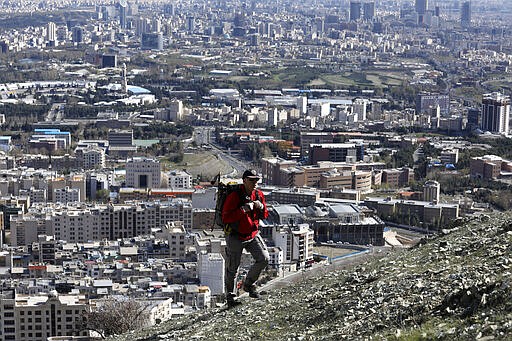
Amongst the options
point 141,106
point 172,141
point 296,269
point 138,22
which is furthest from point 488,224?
point 138,22

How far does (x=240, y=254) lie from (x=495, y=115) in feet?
62.3

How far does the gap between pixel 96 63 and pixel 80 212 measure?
22915mm

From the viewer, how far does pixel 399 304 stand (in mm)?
2559

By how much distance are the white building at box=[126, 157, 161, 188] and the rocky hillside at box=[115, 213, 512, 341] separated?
10952mm

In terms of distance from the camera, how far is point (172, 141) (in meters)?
18.8

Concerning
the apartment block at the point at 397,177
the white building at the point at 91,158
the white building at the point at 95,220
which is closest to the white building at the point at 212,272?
the white building at the point at 95,220

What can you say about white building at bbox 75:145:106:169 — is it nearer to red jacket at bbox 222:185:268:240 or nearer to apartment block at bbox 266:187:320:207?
apartment block at bbox 266:187:320:207

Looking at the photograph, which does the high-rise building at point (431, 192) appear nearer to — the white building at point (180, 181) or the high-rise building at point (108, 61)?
the white building at point (180, 181)

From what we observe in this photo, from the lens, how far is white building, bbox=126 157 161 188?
14.3 meters

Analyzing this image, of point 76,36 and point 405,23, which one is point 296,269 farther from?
point 405,23

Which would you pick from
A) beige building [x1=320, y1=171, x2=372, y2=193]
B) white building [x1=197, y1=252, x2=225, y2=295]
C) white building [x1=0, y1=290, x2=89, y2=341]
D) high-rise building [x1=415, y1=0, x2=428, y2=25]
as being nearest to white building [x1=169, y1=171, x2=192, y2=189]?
beige building [x1=320, y1=171, x2=372, y2=193]

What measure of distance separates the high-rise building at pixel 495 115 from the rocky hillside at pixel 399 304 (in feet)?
59.6

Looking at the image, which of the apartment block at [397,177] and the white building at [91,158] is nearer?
the apartment block at [397,177]

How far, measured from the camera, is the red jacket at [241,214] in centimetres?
295
